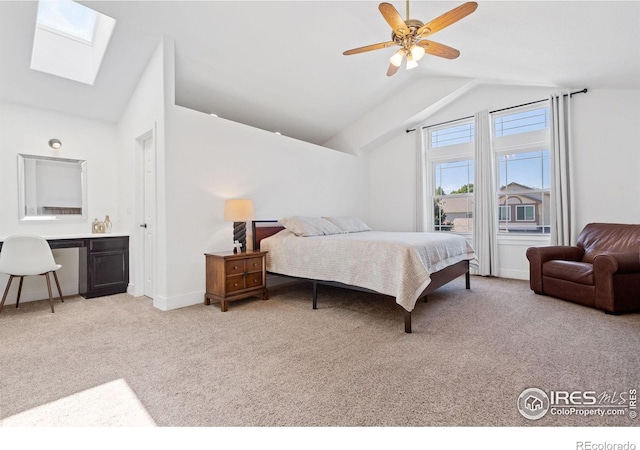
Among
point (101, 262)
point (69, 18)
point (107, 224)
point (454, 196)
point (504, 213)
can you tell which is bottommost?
point (101, 262)

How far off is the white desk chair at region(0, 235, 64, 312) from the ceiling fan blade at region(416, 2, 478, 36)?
4494 millimetres

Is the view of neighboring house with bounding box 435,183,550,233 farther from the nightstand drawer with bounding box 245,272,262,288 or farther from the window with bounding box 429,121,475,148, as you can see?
the nightstand drawer with bounding box 245,272,262,288

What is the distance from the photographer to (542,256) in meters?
3.85

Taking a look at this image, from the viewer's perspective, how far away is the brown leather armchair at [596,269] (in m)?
3.09

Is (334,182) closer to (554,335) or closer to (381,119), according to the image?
(381,119)

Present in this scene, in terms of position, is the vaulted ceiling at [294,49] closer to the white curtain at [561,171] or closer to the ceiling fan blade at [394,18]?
the white curtain at [561,171]

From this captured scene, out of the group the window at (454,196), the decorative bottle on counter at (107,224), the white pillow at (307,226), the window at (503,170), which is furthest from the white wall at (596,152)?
the decorative bottle on counter at (107,224)

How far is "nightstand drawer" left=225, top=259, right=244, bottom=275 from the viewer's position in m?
3.49

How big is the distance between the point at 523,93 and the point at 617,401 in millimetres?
4797

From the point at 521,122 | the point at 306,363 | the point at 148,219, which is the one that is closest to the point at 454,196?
the point at 521,122

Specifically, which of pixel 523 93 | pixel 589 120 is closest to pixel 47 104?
pixel 523 93

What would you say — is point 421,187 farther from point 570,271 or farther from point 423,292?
point 423,292

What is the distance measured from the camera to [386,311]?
11.0ft

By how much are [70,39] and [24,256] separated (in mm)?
2514
